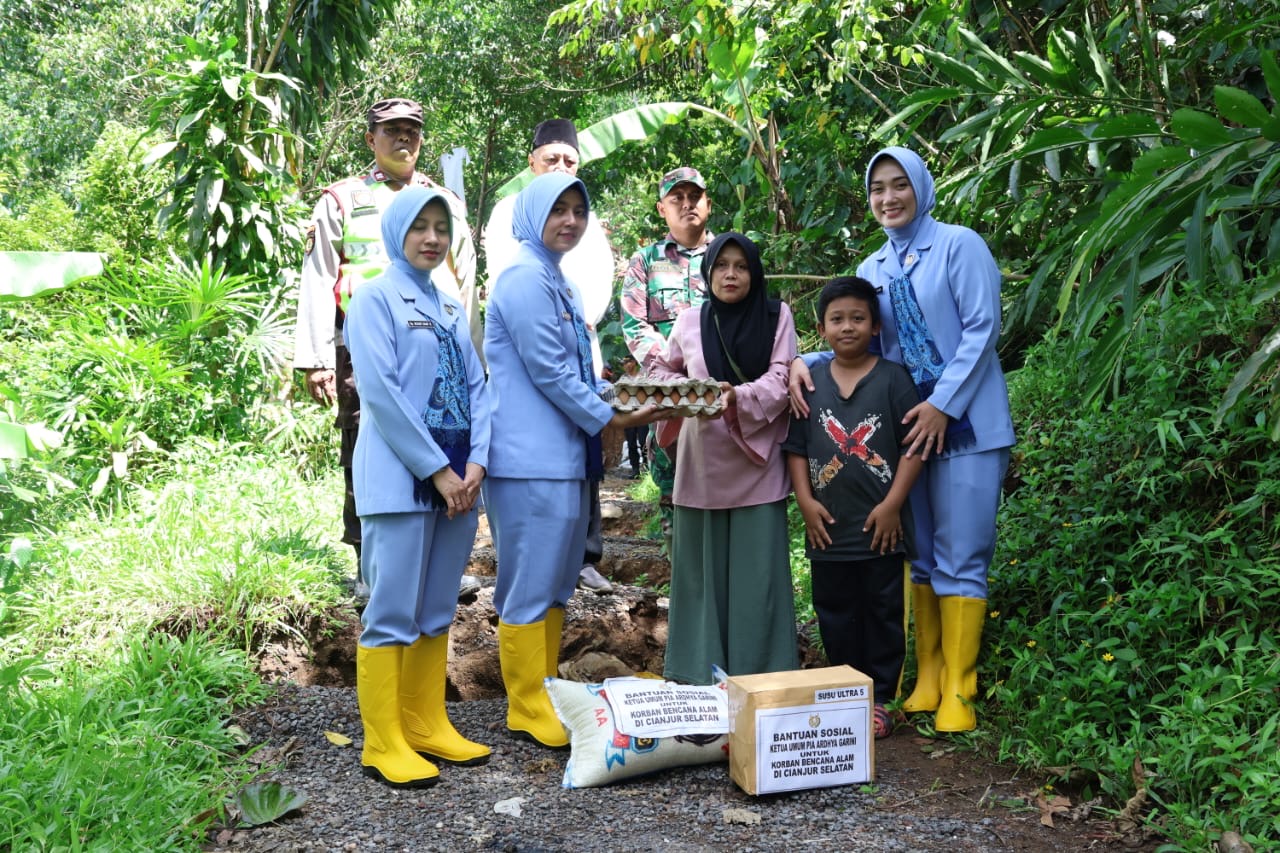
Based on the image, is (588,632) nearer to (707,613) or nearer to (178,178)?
(707,613)

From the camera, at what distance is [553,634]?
12.3 ft

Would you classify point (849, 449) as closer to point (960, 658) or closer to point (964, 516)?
point (964, 516)

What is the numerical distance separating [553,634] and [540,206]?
4.74 ft

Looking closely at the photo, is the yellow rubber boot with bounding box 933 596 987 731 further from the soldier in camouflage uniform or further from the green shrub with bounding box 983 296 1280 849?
the soldier in camouflage uniform

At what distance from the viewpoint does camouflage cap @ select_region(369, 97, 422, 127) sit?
4383mm

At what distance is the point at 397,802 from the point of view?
3.17 m

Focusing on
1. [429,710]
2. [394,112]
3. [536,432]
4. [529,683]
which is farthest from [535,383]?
[394,112]

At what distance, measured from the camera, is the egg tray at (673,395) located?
3.52 metres

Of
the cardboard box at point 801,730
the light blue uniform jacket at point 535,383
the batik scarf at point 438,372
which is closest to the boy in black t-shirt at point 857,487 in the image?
the cardboard box at point 801,730

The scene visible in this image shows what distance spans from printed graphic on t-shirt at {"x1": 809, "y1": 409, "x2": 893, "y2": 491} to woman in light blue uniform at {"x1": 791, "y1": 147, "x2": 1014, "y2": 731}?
12 cm

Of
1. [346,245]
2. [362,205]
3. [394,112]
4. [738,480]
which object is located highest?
[394,112]

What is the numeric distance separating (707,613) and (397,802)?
4.04 ft

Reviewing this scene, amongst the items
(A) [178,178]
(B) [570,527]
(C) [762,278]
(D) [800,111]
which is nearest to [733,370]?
(C) [762,278]

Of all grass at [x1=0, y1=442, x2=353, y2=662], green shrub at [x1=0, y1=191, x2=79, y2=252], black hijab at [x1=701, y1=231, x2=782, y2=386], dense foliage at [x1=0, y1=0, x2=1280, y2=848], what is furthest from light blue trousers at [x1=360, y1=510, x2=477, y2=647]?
green shrub at [x1=0, y1=191, x2=79, y2=252]
